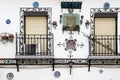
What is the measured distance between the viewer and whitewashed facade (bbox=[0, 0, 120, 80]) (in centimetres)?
1569

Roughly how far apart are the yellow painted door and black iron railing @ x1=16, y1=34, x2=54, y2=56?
1409 millimetres

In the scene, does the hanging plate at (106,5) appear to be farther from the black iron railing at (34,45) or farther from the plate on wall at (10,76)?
the plate on wall at (10,76)

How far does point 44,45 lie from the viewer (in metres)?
15.8

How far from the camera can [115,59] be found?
15.6 metres

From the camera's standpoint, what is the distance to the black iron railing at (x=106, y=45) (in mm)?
15789

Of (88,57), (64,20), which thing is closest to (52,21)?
(64,20)

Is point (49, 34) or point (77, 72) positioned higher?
point (49, 34)

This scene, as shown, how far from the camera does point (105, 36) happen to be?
1586cm

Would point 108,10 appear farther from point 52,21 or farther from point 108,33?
point 52,21

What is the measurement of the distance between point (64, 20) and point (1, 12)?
6.32ft

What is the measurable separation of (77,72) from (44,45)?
1.29m

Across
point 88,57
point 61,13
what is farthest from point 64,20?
point 88,57

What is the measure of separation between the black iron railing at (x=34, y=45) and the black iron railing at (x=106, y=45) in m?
1.34

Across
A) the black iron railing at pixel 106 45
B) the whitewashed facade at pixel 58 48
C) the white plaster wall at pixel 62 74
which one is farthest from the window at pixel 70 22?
the white plaster wall at pixel 62 74
